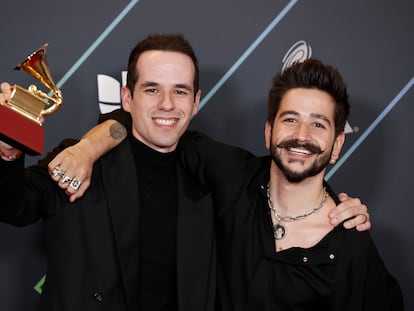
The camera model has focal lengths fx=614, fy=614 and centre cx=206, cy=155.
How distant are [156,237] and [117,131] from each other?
365 mm

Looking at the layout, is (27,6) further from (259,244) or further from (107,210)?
(259,244)

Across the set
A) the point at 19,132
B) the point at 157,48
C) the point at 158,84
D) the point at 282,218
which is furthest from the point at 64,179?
the point at 282,218

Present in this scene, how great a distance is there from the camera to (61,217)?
5.82 ft

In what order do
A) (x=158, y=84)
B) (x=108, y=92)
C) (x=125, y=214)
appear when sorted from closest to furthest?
(x=125, y=214) → (x=158, y=84) → (x=108, y=92)

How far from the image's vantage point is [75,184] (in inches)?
68.4

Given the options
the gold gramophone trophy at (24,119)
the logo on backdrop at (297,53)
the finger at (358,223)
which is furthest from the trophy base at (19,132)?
the logo on backdrop at (297,53)

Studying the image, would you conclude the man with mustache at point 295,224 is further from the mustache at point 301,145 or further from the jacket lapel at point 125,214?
the jacket lapel at point 125,214

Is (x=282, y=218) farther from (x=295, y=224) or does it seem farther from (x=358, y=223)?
(x=358, y=223)

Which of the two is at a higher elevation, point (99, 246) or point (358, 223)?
point (358, 223)

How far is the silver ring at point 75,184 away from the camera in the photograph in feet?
5.68

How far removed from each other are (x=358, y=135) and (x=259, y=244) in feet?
3.20

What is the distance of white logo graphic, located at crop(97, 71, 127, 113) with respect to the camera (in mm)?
2451

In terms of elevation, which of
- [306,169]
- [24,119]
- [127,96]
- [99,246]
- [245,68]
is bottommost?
[99,246]

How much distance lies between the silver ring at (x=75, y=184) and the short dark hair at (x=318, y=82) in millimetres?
658
